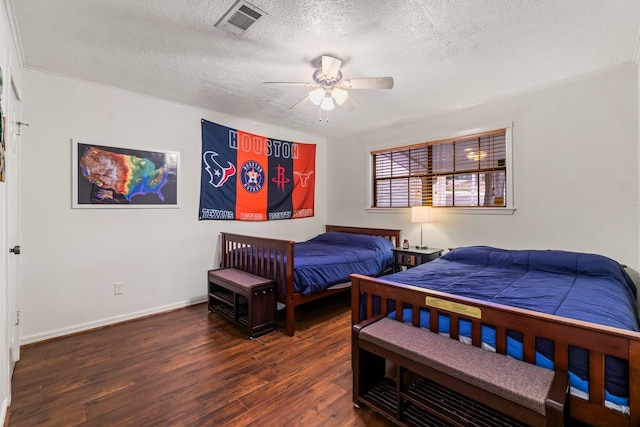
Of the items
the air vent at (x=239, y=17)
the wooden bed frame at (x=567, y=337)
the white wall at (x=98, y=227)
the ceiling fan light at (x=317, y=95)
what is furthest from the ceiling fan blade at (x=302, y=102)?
the wooden bed frame at (x=567, y=337)

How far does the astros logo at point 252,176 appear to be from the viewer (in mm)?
4125

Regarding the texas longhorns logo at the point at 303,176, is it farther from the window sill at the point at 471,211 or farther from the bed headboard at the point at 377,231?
the window sill at the point at 471,211

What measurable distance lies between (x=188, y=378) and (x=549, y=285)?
267 centimetres

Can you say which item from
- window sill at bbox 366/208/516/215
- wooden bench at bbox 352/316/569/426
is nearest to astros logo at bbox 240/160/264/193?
window sill at bbox 366/208/516/215

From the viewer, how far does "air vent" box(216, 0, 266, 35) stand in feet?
6.04

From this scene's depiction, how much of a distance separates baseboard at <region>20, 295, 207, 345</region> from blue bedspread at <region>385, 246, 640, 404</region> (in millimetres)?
2587

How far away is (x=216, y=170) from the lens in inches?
152

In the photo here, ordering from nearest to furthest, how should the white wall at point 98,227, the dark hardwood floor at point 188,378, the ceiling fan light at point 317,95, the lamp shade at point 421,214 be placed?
the dark hardwood floor at point 188,378 → the ceiling fan light at point 317,95 → the white wall at point 98,227 → the lamp shade at point 421,214

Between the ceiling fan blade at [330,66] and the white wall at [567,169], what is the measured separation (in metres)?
2.01

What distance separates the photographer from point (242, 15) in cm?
192

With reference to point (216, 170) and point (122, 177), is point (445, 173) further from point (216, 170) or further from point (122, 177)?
point (122, 177)

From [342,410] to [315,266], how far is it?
1483 mm

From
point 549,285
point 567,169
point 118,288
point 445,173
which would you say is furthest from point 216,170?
point 567,169

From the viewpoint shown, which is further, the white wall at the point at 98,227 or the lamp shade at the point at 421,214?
the lamp shade at the point at 421,214
